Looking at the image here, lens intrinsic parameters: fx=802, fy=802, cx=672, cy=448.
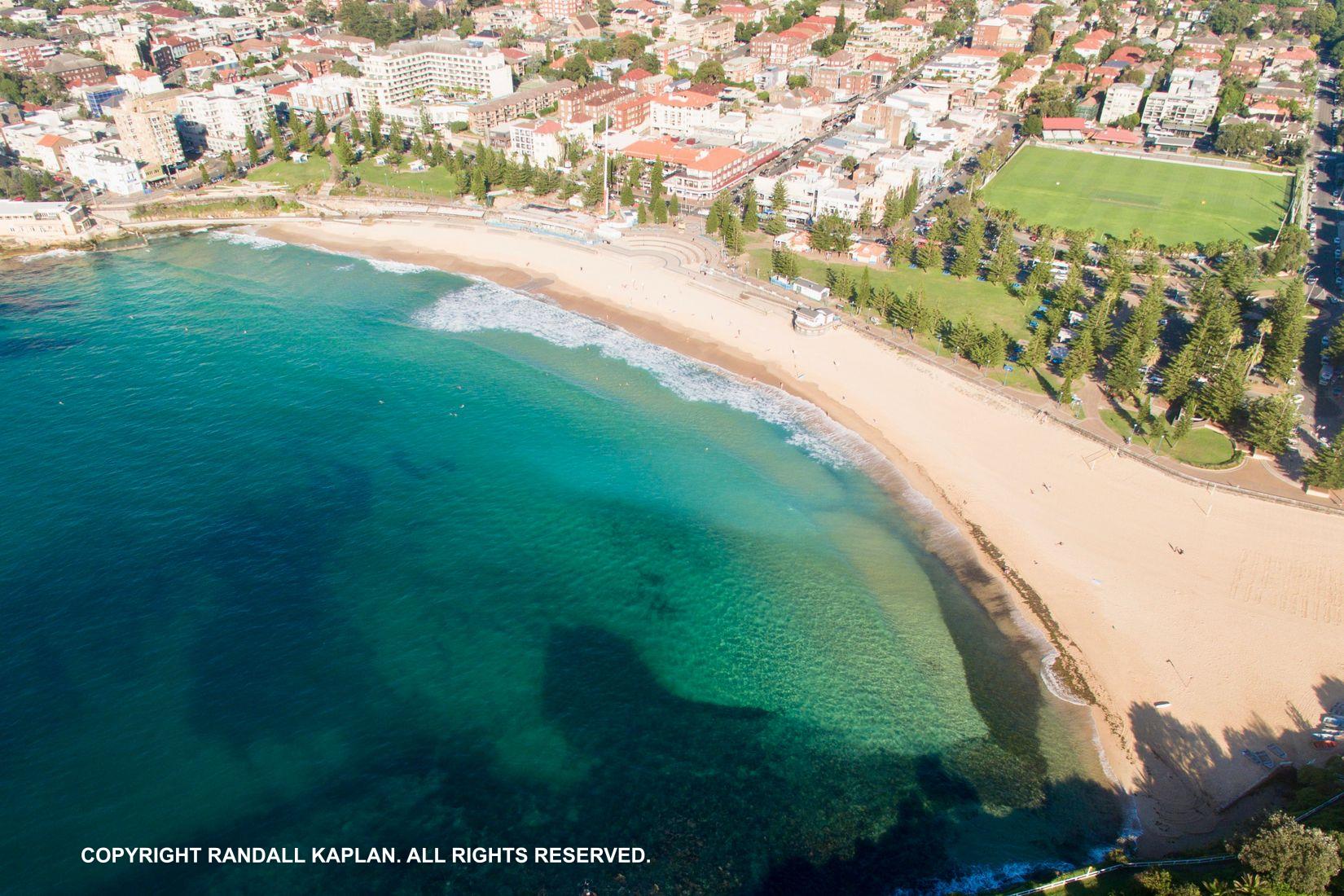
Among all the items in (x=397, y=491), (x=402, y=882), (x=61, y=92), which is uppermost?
(x=61, y=92)

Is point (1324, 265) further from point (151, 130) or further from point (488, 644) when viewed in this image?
point (151, 130)

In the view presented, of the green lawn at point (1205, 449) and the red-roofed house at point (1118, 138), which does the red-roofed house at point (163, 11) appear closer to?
the red-roofed house at point (1118, 138)

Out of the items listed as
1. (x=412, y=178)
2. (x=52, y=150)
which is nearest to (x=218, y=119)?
(x=52, y=150)

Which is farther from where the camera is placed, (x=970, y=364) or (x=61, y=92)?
(x=61, y=92)

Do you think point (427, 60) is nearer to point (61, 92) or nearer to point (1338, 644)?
point (61, 92)

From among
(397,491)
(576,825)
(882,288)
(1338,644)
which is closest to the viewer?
(576,825)

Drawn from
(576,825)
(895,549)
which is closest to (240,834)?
(576,825)

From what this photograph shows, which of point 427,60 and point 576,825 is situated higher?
point 427,60

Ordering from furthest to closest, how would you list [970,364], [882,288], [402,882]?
[882,288] → [970,364] → [402,882]

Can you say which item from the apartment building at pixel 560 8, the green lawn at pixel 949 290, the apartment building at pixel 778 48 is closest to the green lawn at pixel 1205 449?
the green lawn at pixel 949 290
